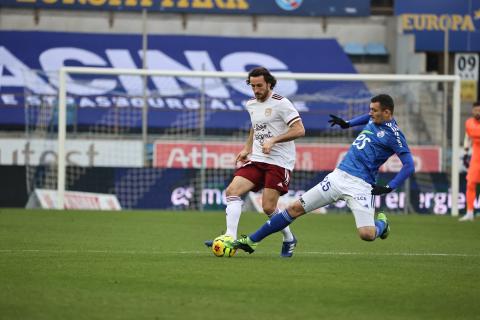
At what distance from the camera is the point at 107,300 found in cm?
787

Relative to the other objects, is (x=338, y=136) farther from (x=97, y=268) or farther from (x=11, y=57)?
(x=97, y=268)

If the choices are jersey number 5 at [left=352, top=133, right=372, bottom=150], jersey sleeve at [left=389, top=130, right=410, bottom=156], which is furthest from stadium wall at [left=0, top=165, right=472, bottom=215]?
jersey sleeve at [left=389, top=130, right=410, bottom=156]

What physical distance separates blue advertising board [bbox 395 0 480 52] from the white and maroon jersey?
23.1m

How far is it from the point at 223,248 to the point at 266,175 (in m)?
1.06

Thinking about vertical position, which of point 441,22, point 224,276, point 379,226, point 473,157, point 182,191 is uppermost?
point 441,22

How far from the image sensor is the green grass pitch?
Answer: 299 inches

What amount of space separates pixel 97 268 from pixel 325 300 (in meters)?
2.74

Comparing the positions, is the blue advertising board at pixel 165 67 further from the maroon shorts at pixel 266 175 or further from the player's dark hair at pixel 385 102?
the player's dark hair at pixel 385 102

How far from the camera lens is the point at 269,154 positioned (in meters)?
11.7

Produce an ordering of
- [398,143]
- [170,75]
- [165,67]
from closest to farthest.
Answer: [398,143], [170,75], [165,67]

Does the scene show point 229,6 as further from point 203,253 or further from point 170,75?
point 203,253

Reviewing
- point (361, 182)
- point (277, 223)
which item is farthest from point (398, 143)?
point (277, 223)

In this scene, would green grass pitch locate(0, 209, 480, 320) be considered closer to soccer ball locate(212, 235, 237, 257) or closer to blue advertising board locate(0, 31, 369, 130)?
soccer ball locate(212, 235, 237, 257)

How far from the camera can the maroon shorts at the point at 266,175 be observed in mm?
11688
